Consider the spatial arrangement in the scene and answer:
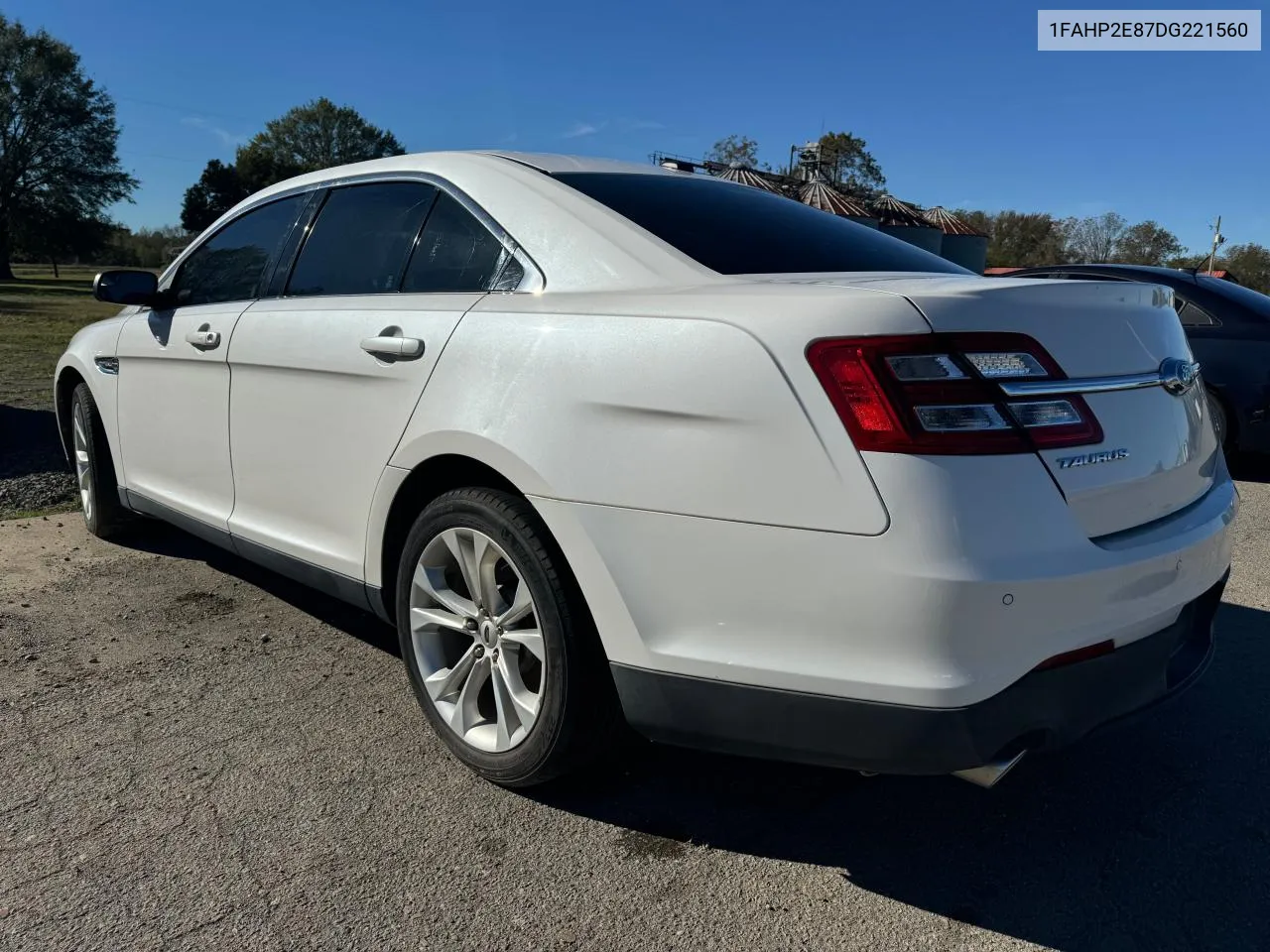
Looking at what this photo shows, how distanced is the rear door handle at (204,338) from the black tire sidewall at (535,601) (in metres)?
1.37

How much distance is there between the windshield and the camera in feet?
21.9

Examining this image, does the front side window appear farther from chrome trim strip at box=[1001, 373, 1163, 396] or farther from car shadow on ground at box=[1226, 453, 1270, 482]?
car shadow on ground at box=[1226, 453, 1270, 482]

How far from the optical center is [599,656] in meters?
2.25

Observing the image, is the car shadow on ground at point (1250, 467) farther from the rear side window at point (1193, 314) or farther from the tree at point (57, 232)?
the tree at point (57, 232)

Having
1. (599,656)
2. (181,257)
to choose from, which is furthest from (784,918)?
(181,257)

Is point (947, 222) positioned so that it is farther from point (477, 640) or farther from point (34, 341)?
point (477, 640)

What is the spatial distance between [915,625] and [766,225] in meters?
1.47

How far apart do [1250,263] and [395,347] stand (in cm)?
6984

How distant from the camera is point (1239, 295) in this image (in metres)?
6.81

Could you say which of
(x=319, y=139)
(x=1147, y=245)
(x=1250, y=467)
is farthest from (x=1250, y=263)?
(x=319, y=139)

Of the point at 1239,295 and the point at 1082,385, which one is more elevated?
the point at 1082,385

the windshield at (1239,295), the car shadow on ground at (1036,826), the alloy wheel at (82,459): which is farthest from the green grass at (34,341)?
the windshield at (1239,295)

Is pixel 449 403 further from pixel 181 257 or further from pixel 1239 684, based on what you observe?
A: pixel 1239 684

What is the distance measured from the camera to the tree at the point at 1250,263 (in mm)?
56094
